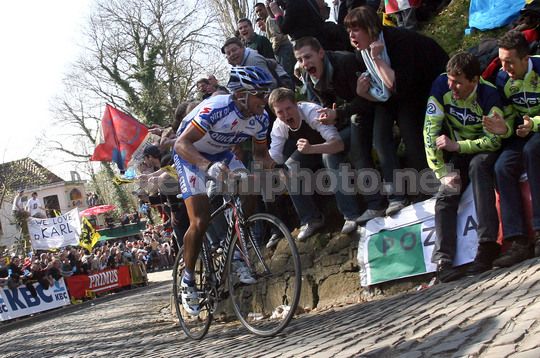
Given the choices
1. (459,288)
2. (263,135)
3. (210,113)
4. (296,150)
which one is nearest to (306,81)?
(296,150)

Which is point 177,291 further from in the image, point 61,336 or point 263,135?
point 61,336

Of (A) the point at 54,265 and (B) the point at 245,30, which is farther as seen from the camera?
(A) the point at 54,265

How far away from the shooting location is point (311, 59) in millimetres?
6910

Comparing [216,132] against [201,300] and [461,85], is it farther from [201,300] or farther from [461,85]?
[461,85]

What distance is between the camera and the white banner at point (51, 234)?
1031 inches

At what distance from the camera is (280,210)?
8664 mm

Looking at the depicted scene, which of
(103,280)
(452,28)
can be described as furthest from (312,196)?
(103,280)

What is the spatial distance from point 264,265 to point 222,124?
4.60ft

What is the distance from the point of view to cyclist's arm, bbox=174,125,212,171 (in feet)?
18.9

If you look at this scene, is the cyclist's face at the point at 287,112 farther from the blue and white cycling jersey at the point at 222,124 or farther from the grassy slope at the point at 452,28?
the grassy slope at the point at 452,28

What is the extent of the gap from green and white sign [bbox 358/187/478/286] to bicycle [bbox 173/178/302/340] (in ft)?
3.38

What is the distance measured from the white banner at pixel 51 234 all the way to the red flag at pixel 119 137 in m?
7.41

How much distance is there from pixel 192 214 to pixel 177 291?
1.34 metres

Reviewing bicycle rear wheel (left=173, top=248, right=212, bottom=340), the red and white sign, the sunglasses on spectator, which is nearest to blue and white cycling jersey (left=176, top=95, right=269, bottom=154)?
the sunglasses on spectator
